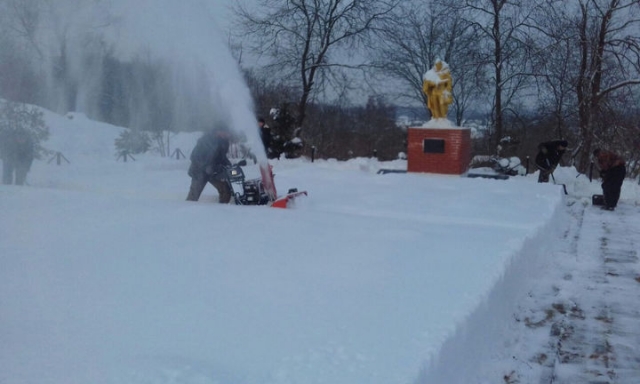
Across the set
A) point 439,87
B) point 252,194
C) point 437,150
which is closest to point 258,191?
point 252,194

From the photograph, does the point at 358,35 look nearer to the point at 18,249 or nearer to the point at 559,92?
the point at 559,92

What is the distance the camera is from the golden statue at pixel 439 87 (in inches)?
550

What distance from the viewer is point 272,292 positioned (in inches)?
142

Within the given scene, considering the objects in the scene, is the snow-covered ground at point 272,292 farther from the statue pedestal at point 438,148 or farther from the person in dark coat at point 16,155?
the statue pedestal at point 438,148

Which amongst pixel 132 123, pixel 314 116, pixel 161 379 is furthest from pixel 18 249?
pixel 314 116

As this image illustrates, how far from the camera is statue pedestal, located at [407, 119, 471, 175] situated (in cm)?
1379

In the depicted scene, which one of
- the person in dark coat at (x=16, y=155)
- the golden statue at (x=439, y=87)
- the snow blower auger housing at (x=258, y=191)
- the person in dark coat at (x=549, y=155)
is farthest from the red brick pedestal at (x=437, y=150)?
the person in dark coat at (x=16, y=155)

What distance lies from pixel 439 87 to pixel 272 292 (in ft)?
37.1

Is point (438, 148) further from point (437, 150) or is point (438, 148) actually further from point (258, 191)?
point (258, 191)

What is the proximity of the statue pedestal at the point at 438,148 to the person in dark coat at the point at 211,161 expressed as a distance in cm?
717

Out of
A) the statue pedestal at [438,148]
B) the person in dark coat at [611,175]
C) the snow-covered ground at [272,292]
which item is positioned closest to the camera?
the snow-covered ground at [272,292]

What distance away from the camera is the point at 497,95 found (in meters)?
22.4

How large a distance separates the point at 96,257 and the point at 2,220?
4.66ft

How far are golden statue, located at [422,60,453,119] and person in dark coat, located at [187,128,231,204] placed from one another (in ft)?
24.5
